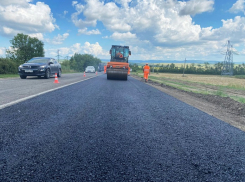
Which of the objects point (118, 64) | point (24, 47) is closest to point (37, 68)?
point (118, 64)

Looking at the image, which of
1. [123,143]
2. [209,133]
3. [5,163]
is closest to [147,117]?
[209,133]

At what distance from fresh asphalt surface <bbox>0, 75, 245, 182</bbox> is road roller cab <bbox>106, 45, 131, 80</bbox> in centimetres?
1438

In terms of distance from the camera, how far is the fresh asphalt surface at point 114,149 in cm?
194

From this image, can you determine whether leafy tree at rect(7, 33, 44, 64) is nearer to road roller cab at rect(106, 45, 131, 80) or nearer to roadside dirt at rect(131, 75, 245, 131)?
road roller cab at rect(106, 45, 131, 80)

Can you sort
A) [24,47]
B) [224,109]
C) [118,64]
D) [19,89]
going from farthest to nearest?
[24,47] < [118,64] < [19,89] < [224,109]

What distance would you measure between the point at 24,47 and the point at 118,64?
4486 cm

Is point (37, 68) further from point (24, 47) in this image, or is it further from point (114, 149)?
point (24, 47)

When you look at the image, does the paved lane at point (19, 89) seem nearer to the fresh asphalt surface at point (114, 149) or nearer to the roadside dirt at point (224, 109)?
the fresh asphalt surface at point (114, 149)

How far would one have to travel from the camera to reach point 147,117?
440cm

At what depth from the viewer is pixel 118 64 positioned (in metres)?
18.3

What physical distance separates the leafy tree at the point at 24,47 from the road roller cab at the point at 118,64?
39.7 meters

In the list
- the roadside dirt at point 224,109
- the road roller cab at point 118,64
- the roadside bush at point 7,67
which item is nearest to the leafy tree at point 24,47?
the roadside bush at point 7,67

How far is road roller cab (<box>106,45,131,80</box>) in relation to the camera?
60.3 feet

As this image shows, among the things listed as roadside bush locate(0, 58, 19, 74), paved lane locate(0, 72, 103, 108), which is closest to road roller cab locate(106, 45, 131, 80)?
paved lane locate(0, 72, 103, 108)
